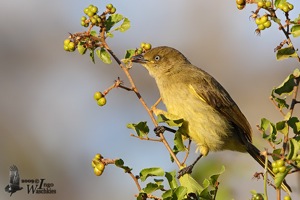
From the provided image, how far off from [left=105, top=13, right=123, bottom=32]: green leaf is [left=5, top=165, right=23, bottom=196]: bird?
278cm

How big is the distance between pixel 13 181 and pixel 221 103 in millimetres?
2031

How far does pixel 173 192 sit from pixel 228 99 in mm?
2885

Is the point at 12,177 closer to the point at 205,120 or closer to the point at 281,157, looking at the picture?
the point at 205,120

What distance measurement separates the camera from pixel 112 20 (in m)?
3.62

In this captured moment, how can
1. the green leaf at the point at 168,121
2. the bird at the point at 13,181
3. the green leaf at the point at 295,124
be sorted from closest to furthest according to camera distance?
the green leaf at the point at 295,124
the green leaf at the point at 168,121
the bird at the point at 13,181

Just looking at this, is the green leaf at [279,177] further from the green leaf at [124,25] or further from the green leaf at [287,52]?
the green leaf at [124,25]

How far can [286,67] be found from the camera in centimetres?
783

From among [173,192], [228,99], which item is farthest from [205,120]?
[173,192]

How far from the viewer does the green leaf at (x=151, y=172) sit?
306 centimetres

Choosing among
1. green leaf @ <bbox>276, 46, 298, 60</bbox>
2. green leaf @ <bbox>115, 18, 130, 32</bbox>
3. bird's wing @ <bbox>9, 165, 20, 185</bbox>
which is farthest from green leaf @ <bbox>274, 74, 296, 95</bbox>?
bird's wing @ <bbox>9, 165, 20, 185</bbox>

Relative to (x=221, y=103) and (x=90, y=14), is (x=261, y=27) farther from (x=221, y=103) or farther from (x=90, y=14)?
(x=221, y=103)

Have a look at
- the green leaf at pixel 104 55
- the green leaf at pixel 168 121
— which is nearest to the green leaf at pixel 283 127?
the green leaf at pixel 168 121

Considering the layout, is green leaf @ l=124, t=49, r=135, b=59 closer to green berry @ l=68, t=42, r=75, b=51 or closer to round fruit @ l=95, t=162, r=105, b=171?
green berry @ l=68, t=42, r=75, b=51

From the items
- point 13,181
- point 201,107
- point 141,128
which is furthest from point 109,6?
point 13,181
